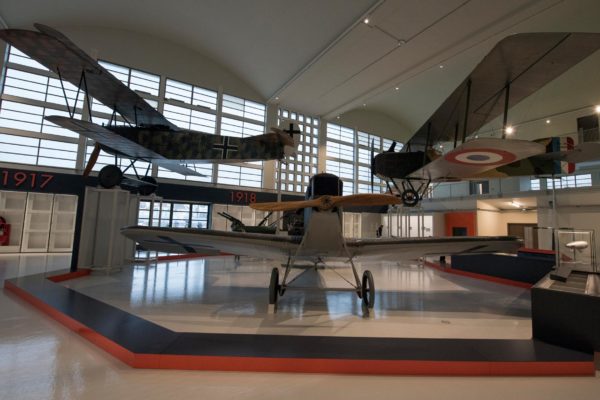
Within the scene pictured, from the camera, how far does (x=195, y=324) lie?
3.07 m

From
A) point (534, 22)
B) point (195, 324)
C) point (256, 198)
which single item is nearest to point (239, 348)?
point (195, 324)

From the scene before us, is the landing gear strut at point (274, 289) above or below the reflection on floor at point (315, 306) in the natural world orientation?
above

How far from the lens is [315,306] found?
13.4 feet

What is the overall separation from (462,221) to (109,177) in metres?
14.8

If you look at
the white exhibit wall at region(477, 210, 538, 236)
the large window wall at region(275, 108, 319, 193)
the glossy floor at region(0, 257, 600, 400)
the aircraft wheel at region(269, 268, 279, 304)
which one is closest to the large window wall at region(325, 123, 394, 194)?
the large window wall at region(275, 108, 319, 193)

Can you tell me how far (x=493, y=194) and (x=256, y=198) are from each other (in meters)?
11.7

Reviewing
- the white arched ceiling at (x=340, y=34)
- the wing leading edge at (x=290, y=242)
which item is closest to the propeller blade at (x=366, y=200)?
the wing leading edge at (x=290, y=242)

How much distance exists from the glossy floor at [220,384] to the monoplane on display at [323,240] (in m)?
1.51

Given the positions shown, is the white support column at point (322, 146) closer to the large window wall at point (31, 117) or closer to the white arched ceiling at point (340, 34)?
the white arched ceiling at point (340, 34)

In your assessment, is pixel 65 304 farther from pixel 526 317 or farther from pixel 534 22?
pixel 534 22

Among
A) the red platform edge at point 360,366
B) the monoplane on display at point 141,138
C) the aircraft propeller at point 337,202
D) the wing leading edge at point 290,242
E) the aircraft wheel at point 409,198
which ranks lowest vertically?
the red platform edge at point 360,366

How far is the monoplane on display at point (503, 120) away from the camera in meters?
3.30

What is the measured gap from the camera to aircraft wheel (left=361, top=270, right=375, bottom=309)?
3.71 metres

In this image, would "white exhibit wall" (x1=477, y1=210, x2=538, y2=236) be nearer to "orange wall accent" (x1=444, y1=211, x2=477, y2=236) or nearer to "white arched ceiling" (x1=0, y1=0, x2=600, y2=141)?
"orange wall accent" (x1=444, y1=211, x2=477, y2=236)
